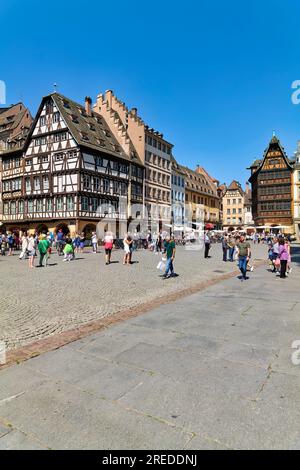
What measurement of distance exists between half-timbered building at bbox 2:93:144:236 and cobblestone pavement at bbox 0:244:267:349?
2169 centimetres

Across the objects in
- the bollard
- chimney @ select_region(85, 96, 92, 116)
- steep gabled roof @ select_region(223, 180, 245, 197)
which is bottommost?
the bollard

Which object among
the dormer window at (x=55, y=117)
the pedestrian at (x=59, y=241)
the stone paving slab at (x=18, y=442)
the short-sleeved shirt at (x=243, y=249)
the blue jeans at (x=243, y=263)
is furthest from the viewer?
the dormer window at (x=55, y=117)

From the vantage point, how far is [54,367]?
4098mm

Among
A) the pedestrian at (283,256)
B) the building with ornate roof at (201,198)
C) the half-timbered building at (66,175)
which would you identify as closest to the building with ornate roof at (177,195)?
the building with ornate roof at (201,198)

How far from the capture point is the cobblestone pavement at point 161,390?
2695mm

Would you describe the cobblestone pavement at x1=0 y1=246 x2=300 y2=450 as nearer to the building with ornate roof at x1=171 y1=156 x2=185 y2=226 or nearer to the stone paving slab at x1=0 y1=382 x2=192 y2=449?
the stone paving slab at x1=0 y1=382 x2=192 y2=449

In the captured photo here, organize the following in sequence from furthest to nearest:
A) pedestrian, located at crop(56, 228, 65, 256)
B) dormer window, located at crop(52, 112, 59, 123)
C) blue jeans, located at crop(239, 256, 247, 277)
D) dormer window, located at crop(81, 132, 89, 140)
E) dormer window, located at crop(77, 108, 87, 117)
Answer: dormer window, located at crop(77, 108, 87, 117) → dormer window, located at crop(52, 112, 59, 123) → dormer window, located at crop(81, 132, 89, 140) → pedestrian, located at crop(56, 228, 65, 256) → blue jeans, located at crop(239, 256, 247, 277)

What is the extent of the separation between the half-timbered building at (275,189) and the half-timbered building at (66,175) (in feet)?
101

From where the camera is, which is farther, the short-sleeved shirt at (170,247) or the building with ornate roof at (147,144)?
the building with ornate roof at (147,144)

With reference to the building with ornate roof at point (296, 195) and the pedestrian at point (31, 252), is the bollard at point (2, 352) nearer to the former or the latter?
the pedestrian at point (31, 252)

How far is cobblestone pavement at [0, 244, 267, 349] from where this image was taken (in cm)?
585

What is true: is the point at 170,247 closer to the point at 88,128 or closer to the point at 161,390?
the point at 161,390

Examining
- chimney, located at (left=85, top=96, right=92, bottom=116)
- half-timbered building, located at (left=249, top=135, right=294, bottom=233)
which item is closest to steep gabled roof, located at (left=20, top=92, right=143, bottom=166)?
chimney, located at (left=85, top=96, right=92, bottom=116)

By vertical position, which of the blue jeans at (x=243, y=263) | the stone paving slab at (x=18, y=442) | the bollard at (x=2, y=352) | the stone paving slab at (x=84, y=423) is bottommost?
the stone paving slab at (x=18, y=442)
